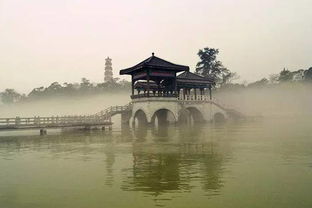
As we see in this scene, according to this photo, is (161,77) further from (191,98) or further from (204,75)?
(204,75)

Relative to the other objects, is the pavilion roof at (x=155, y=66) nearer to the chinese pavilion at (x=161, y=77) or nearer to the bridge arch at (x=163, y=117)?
the chinese pavilion at (x=161, y=77)

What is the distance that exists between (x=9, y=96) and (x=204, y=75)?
256 ft

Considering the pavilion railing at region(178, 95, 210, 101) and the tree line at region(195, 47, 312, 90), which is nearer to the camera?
the pavilion railing at region(178, 95, 210, 101)

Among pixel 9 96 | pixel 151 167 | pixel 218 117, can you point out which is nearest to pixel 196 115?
pixel 218 117

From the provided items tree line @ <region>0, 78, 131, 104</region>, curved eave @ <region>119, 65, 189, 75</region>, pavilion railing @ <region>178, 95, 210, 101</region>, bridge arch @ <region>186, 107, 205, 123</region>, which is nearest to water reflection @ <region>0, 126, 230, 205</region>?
curved eave @ <region>119, 65, 189, 75</region>

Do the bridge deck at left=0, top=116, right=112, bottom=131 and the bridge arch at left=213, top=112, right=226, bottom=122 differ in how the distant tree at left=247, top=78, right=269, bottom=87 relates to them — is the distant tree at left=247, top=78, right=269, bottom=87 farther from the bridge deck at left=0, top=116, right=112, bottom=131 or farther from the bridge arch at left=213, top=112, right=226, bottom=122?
the bridge deck at left=0, top=116, right=112, bottom=131

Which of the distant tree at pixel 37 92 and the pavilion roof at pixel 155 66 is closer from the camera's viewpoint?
the pavilion roof at pixel 155 66

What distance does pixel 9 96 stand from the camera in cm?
11925

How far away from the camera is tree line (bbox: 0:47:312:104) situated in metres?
71.9

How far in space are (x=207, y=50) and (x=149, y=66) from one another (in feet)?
114

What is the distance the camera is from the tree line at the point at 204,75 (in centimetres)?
7194

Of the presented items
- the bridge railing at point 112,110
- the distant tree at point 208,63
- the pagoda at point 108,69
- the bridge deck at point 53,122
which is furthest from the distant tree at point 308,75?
the pagoda at point 108,69

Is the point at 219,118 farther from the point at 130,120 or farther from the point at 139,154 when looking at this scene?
the point at 139,154

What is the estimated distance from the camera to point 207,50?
233ft
